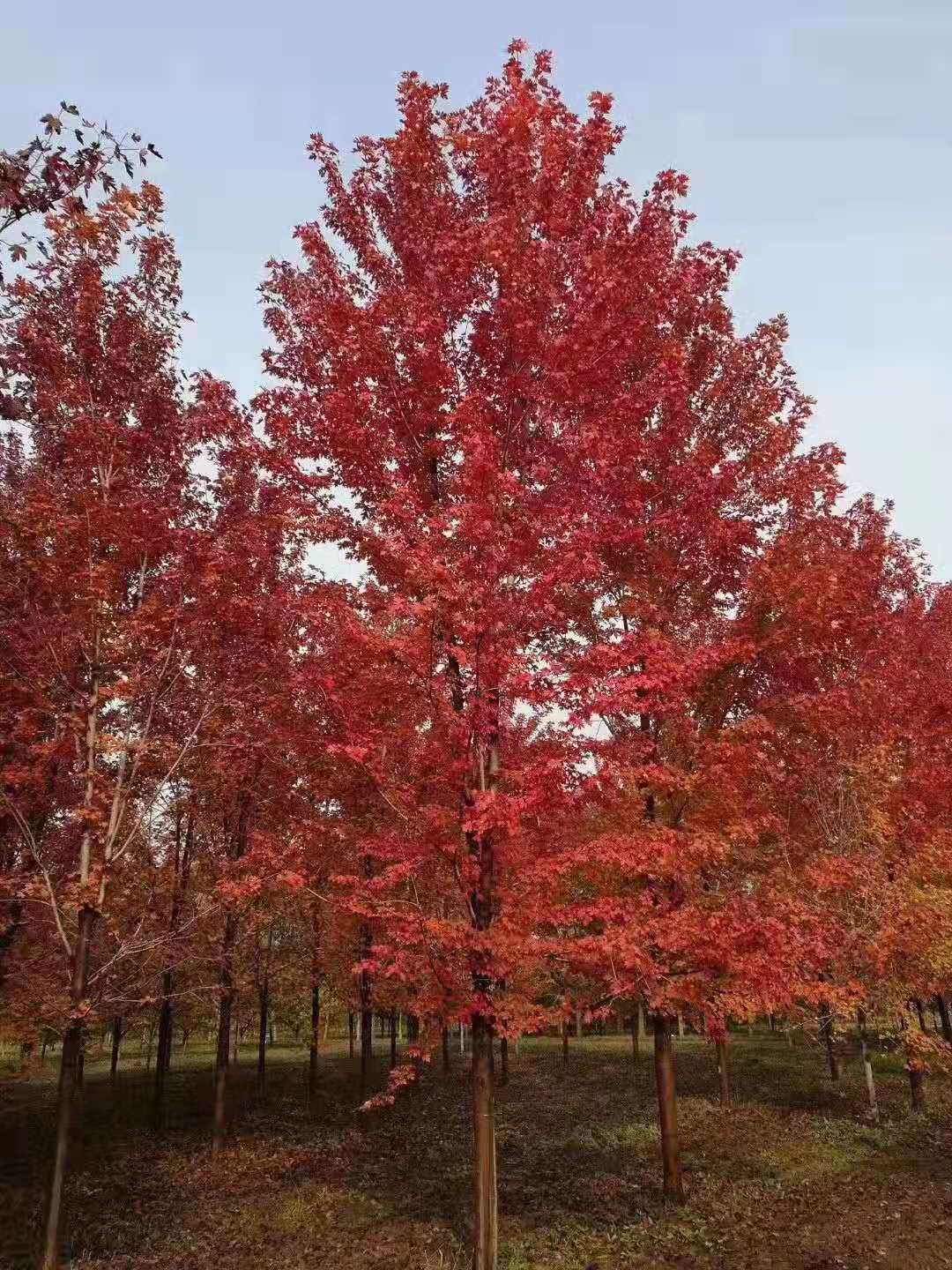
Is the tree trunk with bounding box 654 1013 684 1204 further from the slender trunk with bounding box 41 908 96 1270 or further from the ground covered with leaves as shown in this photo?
the slender trunk with bounding box 41 908 96 1270

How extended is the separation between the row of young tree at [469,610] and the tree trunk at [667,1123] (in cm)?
6


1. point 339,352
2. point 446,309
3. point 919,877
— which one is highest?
point 446,309

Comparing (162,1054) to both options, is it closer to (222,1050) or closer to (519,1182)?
(222,1050)

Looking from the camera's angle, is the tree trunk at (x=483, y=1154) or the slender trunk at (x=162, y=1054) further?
the slender trunk at (x=162, y=1054)

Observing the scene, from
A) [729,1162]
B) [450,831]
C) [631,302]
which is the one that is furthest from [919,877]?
[631,302]

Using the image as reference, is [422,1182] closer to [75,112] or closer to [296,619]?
[296,619]

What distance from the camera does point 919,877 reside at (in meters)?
13.7

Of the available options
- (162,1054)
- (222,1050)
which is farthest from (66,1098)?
(162,1054)

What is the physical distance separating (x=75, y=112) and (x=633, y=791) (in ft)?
30.4

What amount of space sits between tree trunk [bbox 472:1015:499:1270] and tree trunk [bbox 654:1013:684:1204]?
3772 millimetres

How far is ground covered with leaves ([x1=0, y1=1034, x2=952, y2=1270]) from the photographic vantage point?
10047 millimetres

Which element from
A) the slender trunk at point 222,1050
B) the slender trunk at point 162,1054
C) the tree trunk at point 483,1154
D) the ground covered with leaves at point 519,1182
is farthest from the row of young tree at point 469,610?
the slender trunk at point 162,1054

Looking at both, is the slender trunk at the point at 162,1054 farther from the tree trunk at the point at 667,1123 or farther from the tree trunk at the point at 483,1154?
the tree trunk at the point at 483,1154

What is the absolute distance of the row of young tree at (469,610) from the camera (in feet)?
27.5
